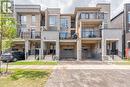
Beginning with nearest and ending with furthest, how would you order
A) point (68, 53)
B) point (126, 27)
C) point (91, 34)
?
1. point (91, 34)
2. point (126, 27)
3. point (68, 53)

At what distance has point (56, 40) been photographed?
131 ft

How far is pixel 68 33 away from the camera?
157ft

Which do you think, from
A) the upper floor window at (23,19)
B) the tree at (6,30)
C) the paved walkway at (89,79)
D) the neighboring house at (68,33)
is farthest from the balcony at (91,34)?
the tree at (6,30)

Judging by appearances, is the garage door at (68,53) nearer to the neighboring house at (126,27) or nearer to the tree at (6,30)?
the neighboring house at (126,27)

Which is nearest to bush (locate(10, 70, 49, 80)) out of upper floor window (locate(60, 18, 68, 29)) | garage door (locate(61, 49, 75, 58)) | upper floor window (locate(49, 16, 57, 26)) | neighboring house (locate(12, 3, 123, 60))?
neighboring house (locate(12, 3, 123, 60))

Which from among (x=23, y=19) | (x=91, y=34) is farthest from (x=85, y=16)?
(x=23, y=19)

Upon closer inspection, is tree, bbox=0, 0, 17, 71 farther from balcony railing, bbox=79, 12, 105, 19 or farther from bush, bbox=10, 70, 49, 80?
balcony railing, bbox=79, 12, 105, 19

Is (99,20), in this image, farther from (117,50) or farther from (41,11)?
(41,11)

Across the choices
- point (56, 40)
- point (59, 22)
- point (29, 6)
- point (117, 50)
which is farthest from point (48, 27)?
point (117, 50)

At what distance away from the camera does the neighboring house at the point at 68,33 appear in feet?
129

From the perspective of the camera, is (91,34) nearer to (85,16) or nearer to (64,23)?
(85,16)

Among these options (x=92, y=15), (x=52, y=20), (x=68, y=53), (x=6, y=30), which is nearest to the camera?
(x=6, y=30)

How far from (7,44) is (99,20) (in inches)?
932

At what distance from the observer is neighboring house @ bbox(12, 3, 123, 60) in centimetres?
3919
